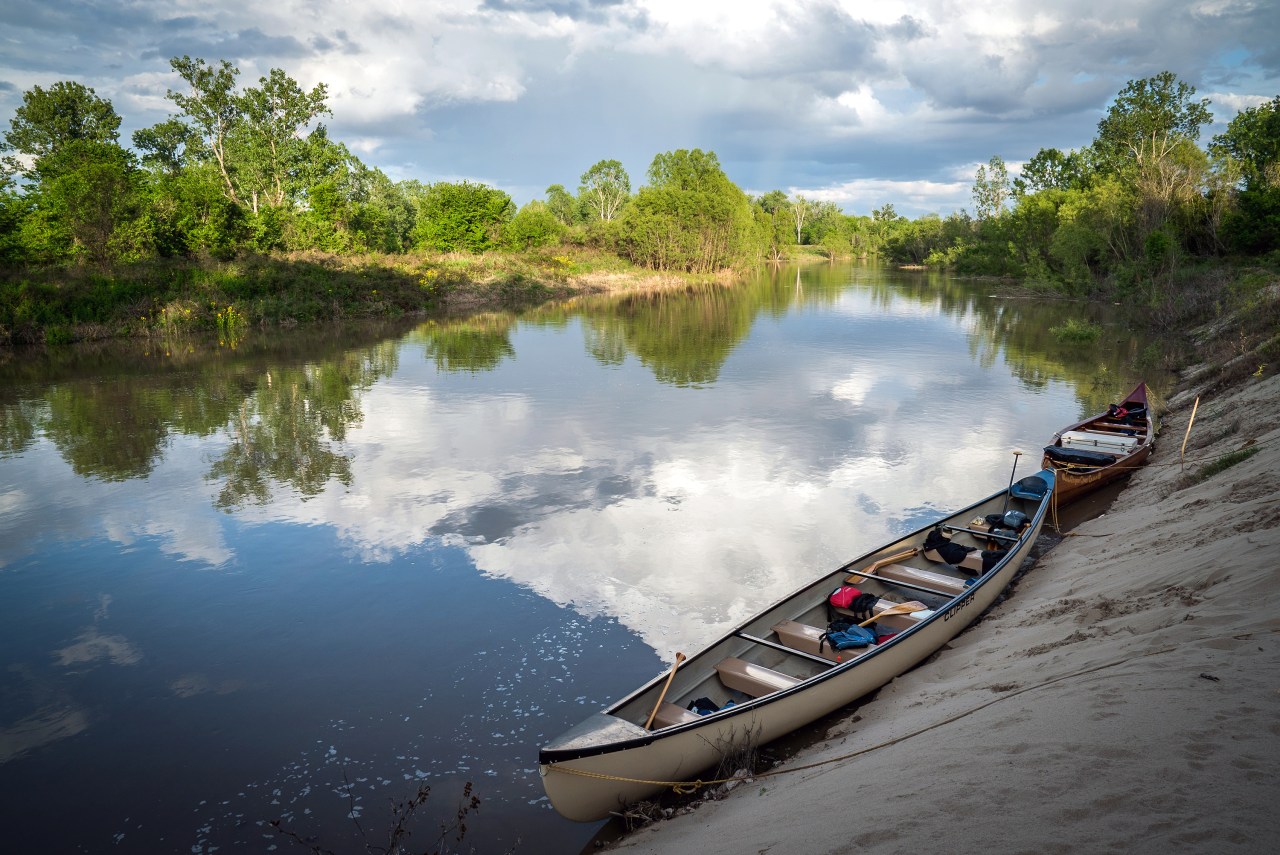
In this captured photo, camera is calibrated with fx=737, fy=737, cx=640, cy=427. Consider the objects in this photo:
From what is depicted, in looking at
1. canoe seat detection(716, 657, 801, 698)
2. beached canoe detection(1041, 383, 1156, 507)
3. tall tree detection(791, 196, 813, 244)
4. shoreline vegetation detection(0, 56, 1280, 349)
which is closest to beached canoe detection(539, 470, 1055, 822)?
canoe seat detection(716, 657, 801, 698)

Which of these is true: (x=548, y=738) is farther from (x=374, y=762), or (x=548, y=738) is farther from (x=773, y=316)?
(x=773, y=316)

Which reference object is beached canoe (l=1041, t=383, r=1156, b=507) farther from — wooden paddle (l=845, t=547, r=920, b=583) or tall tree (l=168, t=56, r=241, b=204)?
tall tree (l=168, t=56, r=241, b=204)

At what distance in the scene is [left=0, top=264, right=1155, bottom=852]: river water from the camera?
22.3ft

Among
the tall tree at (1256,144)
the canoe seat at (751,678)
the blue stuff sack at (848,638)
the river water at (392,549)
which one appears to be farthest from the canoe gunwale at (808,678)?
the tall tree at (1256,144)

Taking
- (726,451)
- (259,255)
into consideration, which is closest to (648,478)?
(726,451)

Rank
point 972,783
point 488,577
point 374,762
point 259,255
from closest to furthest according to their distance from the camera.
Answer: point 972,783, point 374,762, point 488,577, point 259,255

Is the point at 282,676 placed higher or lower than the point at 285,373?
lower

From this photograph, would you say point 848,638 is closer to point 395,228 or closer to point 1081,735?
point 1081,735

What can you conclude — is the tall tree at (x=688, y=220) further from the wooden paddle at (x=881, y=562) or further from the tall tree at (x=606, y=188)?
the wooden paddle at (x=881, y=562)

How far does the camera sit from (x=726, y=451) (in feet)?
54.6

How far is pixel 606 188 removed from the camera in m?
109

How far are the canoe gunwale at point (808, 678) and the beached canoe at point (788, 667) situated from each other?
0.04 ft

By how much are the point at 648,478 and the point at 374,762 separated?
864 centimetres

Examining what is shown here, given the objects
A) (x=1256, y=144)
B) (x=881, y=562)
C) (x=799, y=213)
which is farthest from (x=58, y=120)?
(x=799, y=213)
